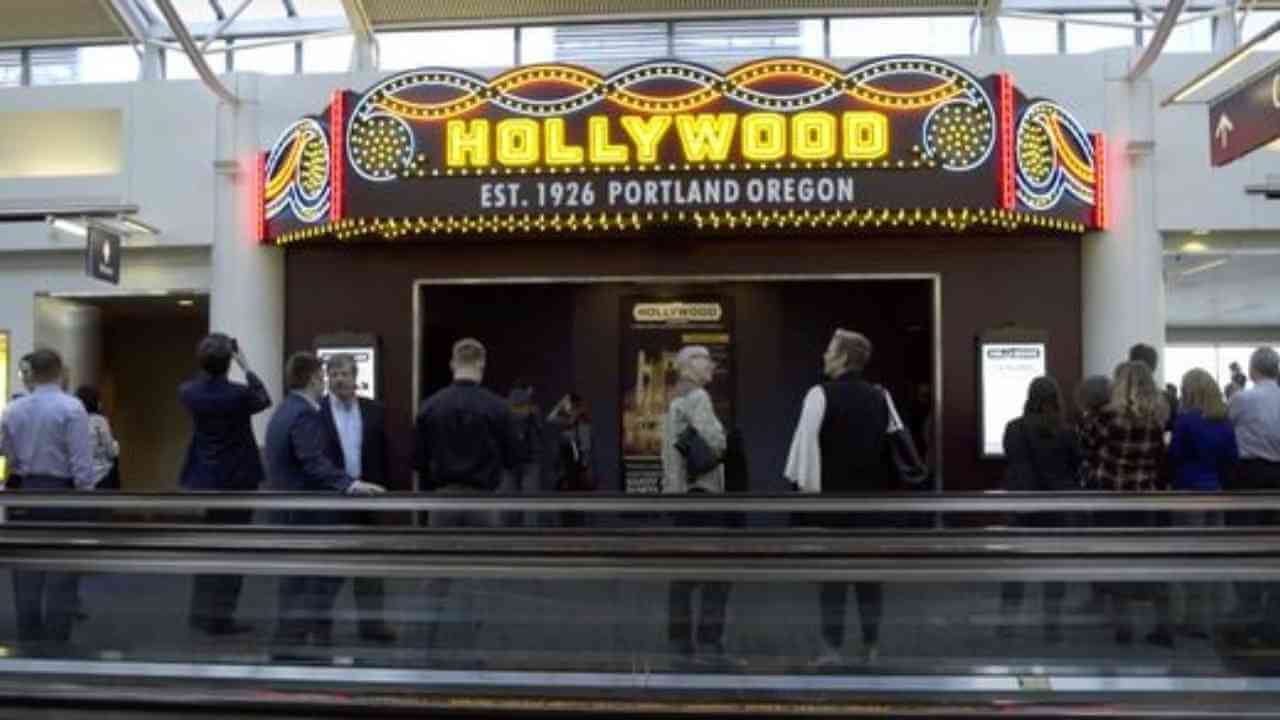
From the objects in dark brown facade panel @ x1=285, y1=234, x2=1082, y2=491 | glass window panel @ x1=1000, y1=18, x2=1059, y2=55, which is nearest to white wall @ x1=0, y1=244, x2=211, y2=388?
dark brown facade panel @ x1=285, y1=234, x2=1082, y2=491

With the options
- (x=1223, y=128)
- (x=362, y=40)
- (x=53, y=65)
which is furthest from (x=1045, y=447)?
(x=53, y=65)

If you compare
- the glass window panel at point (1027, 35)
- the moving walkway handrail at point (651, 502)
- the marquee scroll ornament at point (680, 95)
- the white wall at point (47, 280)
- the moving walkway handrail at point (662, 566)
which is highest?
the glass window panel at point (1027, 35)

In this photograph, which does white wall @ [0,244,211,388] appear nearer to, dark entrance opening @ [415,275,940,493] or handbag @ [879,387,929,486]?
dark entrance opening @ [415,275,940,493]

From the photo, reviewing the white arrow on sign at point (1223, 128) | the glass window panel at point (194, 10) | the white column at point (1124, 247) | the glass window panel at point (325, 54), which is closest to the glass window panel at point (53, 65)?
the glass window panel at point (194, 10)

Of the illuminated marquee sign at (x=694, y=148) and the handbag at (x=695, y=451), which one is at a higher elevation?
the illuminated marquee sign at (x=694, y=148)

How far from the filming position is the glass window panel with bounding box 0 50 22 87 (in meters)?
15.2

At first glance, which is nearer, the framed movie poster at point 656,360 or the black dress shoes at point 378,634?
the black dress shoes at point 378,634

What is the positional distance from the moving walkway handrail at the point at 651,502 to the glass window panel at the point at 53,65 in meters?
10.3

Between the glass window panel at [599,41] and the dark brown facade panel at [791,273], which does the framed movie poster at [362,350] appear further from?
the glass window panel at [599,41]

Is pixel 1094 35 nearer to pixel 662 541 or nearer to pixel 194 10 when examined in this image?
pixel 194 10

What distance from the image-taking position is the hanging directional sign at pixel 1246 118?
8.61 metres

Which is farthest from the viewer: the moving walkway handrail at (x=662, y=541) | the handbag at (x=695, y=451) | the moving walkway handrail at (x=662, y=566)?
the handbag at (x=695, y=451)

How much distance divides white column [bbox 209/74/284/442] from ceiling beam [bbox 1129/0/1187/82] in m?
8.05

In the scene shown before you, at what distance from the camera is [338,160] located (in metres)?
11.5
